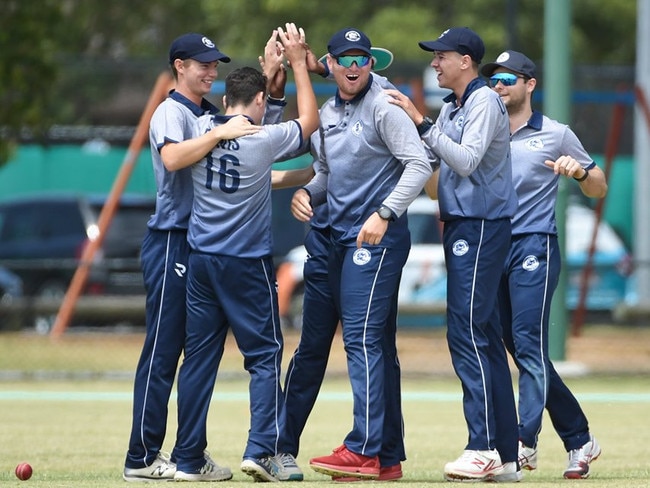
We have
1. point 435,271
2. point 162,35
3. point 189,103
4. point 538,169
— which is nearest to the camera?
point 189,103

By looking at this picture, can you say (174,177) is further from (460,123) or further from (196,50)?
(460,123)

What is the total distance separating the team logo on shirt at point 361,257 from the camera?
24.0ft

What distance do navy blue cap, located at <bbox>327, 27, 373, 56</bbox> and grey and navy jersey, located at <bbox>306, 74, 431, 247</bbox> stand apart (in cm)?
20

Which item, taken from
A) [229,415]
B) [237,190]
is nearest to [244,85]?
[237,190]

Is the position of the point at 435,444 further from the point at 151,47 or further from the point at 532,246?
the point at 151,47

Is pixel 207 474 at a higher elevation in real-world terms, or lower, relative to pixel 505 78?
lower

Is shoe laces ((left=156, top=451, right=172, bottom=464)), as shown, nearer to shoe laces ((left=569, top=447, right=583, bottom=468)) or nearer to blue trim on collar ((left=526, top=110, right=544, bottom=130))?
shoe laces ((left=569, top=447, right=583, bottom=468))

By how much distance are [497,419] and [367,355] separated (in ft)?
2.58

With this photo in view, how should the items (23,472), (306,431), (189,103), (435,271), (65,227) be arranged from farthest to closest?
(65,227) < (435,271) < (306,431) < (189,103) < (23,472)

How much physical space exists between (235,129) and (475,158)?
1179mm

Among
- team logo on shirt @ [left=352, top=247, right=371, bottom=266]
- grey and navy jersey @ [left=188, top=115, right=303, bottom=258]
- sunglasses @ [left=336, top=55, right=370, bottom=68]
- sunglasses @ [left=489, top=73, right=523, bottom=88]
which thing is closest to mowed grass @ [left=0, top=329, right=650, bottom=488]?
team logo on shirt @ [left=352, top=247, right=371, bottom=266]

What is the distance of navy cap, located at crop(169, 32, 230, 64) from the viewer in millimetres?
7531

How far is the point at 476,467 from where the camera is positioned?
725 cm

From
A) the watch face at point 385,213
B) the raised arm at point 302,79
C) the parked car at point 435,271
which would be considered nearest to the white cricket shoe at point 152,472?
the watch face at point 385,213
